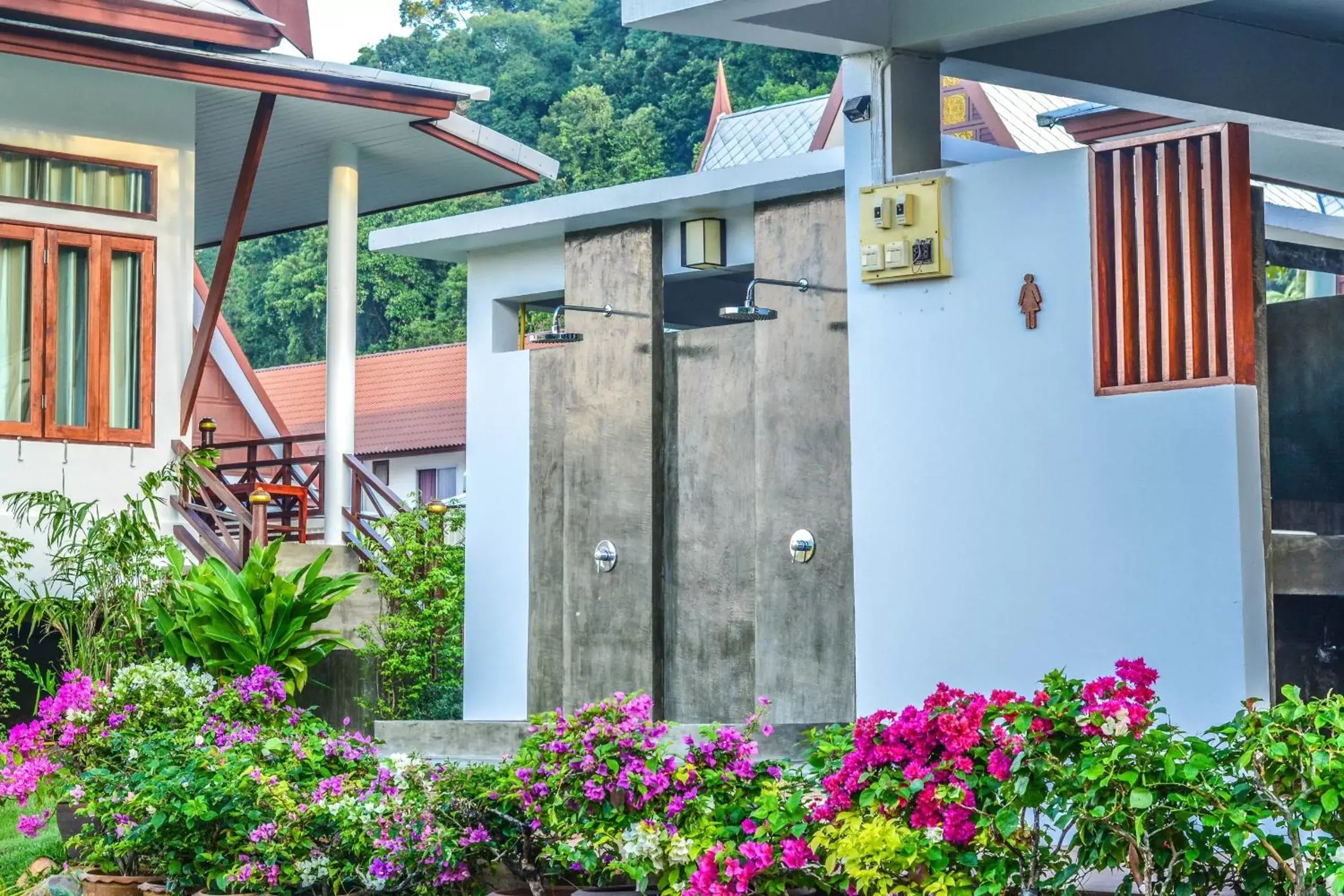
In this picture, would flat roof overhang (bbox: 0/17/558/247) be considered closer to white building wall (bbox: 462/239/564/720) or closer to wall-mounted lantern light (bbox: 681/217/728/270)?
white building wall (bbox: 462/239/564/720)

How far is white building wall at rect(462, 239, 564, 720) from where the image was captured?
10805 millimetres

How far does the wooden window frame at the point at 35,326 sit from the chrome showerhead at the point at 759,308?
593cm

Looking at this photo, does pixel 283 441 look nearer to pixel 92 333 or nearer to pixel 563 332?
pixel 92 333

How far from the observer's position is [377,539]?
13758mm

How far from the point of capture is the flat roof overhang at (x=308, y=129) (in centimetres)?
1268

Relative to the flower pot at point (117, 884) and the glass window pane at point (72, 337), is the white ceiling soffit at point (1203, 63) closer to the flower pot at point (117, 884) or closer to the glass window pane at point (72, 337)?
the flower pot at point (117, 884)

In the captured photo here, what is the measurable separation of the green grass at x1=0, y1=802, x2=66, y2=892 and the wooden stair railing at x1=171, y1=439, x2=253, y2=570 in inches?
122

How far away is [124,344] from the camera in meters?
13.4

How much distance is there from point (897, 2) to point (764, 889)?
4232 mm

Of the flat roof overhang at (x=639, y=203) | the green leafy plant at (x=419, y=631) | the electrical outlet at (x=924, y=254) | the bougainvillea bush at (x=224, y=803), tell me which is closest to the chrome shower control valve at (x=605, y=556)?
the flat roof overhang at (x=639, y=203)

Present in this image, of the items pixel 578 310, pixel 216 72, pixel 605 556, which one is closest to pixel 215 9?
pixel 216 72

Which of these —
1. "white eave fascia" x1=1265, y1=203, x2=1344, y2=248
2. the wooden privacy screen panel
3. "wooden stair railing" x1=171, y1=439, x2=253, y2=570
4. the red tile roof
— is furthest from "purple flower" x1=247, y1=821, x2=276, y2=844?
the red tile roof

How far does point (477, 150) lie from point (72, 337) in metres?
3.85

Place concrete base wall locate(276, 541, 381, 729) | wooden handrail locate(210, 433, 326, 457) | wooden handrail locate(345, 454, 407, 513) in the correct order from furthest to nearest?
wooden handrail locate(210, 433, 326, 457) → wooden handrail locate(345, 454, 407, 513) → concrete base wall locate(276, 541, 381, 729)
